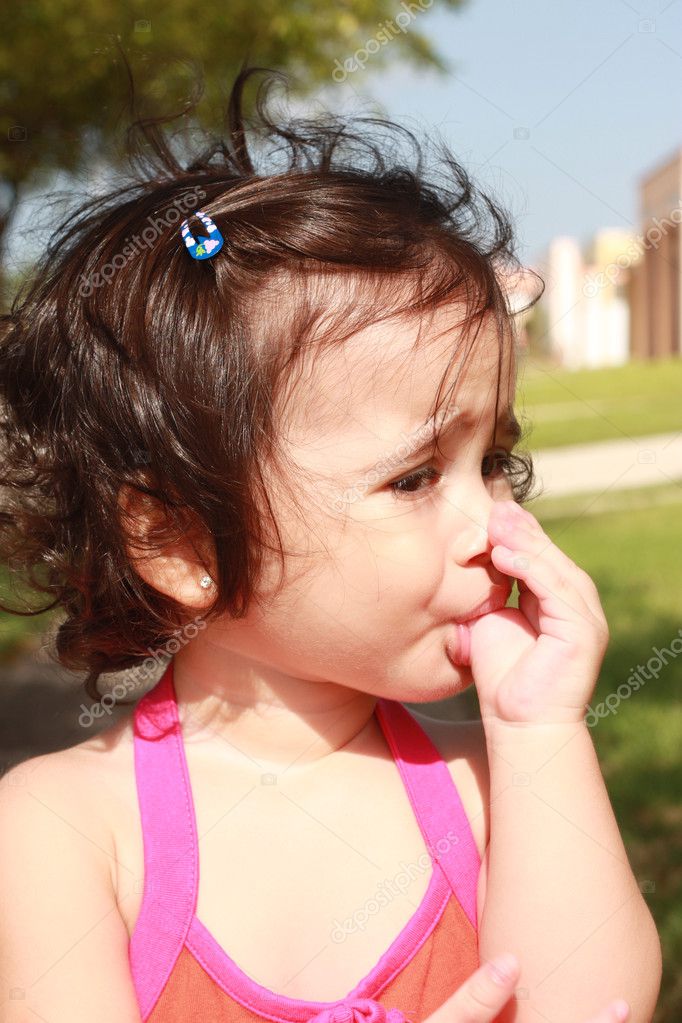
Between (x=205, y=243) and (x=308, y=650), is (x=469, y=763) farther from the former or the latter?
(x=205, y=243)

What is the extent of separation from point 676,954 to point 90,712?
1.89m

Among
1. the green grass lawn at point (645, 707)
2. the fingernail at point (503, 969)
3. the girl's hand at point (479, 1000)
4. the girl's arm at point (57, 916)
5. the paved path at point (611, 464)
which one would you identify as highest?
the girl's arm at point (57, 916)

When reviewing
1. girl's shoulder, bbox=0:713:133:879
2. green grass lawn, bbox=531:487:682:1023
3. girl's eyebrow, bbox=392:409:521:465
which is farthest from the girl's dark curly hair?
green grass lawn, bbox=531:487:682:1023

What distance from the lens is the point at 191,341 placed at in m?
1.62

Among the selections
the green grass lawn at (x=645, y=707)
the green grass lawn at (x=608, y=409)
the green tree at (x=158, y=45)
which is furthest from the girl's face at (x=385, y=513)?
the green grass lawn at (x=608, y=409)

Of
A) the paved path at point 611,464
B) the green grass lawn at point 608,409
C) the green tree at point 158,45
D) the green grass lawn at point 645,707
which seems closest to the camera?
the green grass lawn at point 645,707

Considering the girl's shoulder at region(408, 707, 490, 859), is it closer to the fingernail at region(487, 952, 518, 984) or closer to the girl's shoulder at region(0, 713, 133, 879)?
the fingernail at region(487, 952, 518, 984)

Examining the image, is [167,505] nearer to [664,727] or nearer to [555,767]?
[555,767]

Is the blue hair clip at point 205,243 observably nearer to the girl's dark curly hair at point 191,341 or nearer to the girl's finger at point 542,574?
the girl's dark curly hair at point 191,341

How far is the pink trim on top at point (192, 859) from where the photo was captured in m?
1.53

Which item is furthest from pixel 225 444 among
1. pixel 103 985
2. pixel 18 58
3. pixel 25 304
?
pixel 18 58

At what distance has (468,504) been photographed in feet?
5.25

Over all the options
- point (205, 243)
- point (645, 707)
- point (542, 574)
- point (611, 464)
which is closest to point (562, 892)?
point (542, 574)

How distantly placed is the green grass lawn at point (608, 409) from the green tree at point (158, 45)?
8.20 ft
